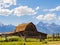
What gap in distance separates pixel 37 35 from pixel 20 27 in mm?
9423

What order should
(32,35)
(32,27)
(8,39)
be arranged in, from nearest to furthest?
(8,39), (32,35), (32,27)

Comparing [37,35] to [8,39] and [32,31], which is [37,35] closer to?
[32,31]

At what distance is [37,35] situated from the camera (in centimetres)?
8350

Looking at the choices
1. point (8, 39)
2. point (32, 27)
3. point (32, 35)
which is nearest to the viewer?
point (8, 39)

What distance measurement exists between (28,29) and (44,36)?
6.80 meters

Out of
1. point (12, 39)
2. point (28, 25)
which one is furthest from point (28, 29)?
point (12, 39)

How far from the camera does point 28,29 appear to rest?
8706 centimetres

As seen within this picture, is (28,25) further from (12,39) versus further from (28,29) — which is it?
(12,39)

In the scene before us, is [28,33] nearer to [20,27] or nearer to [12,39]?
[20,27]

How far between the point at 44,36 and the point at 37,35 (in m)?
3.12

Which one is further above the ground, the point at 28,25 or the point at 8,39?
the point at 28,25

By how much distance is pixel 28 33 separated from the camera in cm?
8406

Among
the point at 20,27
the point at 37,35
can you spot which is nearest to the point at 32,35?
the point at 37,35

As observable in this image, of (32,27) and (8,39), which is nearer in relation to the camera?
(8,39)
